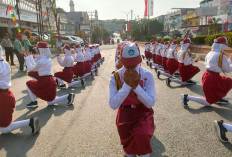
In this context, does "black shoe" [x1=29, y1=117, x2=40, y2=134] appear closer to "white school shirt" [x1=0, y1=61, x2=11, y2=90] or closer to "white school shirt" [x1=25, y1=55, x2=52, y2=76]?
"white school shirt" [x1=0, y1=61, x2=11, y2=90]

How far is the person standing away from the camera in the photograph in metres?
2.40

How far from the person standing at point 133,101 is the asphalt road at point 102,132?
0.88 m

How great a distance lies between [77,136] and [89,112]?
1345 mm

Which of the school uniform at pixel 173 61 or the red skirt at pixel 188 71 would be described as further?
the school uniform at pixel 173 61

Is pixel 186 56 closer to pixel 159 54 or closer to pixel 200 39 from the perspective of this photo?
pixel 159 54

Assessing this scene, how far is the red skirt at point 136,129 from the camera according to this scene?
2414 millimetres

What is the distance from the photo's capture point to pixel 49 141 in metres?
3.86

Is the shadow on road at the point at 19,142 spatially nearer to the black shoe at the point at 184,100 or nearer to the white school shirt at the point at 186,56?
the black shoe at the point at 184,100

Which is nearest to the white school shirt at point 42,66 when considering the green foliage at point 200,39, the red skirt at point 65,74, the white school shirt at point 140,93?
the red skirt at point 65,74

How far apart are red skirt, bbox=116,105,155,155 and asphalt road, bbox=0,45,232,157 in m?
0.84

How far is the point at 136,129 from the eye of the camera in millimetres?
2496

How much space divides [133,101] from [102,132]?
1709 millimetres

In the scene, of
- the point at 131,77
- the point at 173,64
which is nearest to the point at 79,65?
the point at 173,64

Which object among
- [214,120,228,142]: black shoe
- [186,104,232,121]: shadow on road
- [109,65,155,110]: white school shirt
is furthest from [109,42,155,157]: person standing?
[186,104,232,121]: shadow on road
